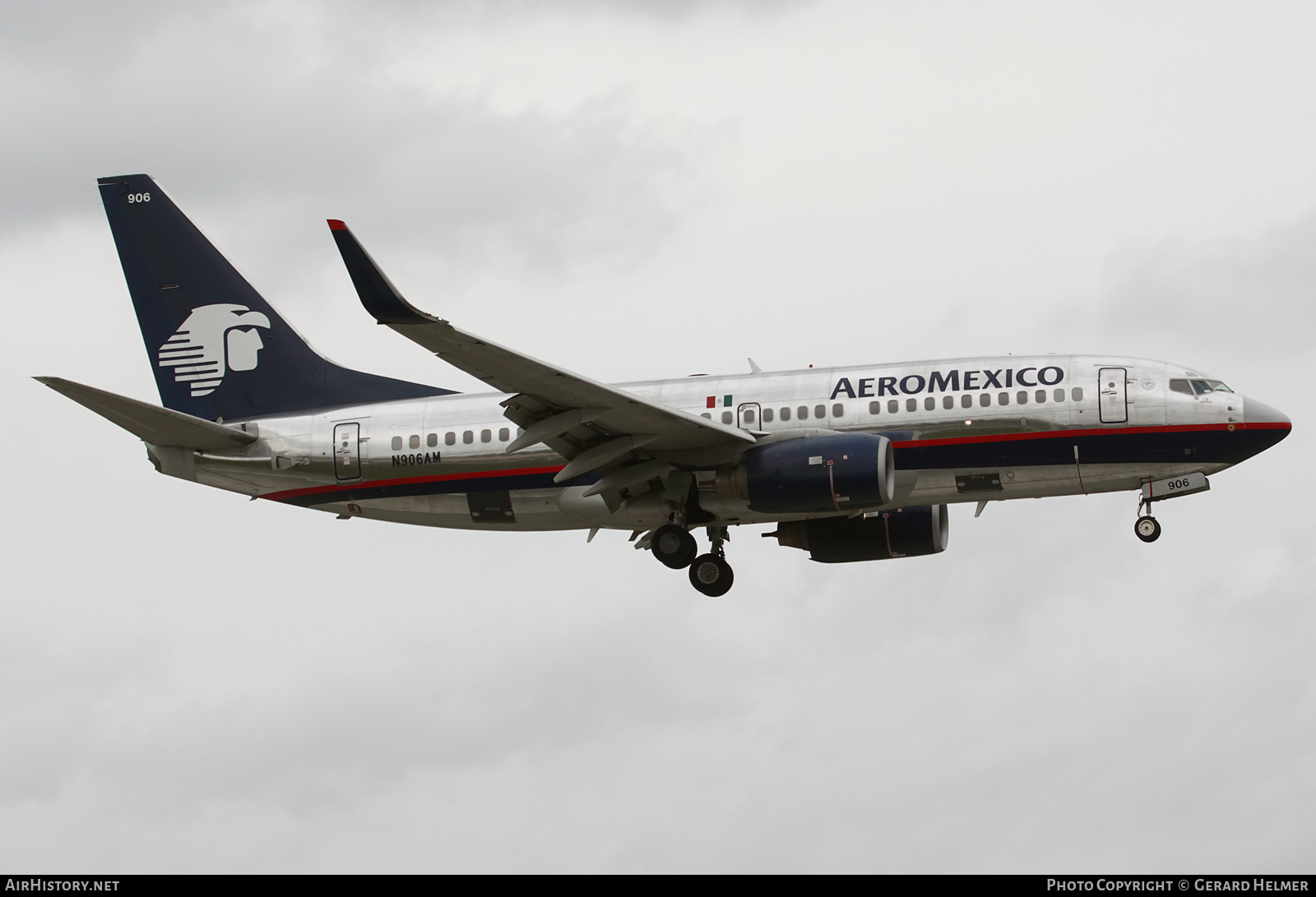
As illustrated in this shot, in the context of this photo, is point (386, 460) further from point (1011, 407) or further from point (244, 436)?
point (1011, 407)

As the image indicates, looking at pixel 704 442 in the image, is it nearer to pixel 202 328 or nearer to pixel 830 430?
pixel 830 430

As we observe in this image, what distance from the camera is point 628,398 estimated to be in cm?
3541

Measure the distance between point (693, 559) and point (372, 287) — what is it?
11847mm

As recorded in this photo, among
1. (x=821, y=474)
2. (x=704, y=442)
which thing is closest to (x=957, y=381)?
(x=821, y=474)

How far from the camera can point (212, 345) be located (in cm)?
4356

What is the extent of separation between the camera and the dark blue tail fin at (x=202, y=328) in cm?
4256

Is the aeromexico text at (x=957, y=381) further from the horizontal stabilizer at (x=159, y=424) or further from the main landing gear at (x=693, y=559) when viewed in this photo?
the horizontal stabilizer at (x=159, y=424)

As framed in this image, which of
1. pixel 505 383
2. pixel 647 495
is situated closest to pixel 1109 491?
pixel 647 495

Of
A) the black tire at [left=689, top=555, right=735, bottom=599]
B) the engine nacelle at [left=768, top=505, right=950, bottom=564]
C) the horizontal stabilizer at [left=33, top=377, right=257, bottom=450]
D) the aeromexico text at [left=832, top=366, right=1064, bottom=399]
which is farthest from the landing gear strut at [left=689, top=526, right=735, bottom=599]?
the horizontal stabilizer at [left=33, top=377, right=257, bottom=450]

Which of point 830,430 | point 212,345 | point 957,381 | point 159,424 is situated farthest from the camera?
point 212,345

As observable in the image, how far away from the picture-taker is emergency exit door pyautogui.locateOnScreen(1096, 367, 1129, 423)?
36781 millimetres

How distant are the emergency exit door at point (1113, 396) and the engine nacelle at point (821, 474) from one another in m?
4.63

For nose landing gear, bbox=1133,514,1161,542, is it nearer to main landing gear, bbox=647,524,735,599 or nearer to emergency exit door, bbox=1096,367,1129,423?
emergency exit door, bbox=1096,367,1129,423

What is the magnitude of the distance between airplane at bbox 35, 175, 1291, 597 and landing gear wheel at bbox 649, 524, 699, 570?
42mm
